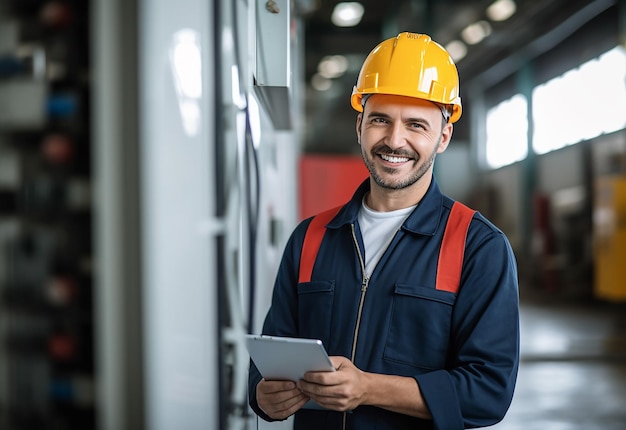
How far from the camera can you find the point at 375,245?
152 cm

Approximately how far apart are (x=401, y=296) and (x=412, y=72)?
1.71 feet

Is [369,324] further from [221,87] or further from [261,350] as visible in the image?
[221,87]

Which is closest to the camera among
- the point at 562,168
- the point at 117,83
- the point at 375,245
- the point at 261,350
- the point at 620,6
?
the point at 117,83

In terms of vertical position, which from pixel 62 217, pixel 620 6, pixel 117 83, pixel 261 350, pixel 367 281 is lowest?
pixel 261 350

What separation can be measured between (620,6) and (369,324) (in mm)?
7918

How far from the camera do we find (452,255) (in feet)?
4.59

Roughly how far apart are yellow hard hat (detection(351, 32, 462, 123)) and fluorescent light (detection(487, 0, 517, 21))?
713 centimetres

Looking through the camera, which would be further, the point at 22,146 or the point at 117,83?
the point at 117,83

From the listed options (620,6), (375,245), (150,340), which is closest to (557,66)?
(620,6)

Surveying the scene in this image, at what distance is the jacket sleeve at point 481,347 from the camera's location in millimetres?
1321

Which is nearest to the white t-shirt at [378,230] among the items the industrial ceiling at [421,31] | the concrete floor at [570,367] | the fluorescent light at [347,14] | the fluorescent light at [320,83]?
the concrete floor at [570,367]

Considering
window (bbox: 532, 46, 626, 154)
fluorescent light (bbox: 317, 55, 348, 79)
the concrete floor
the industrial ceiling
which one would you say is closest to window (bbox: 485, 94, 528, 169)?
window (bbox: 532, 46, 626, 154)

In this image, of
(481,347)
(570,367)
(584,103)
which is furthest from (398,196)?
(584,103)

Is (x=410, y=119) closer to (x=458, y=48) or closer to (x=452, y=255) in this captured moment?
(x=452, y=255)
